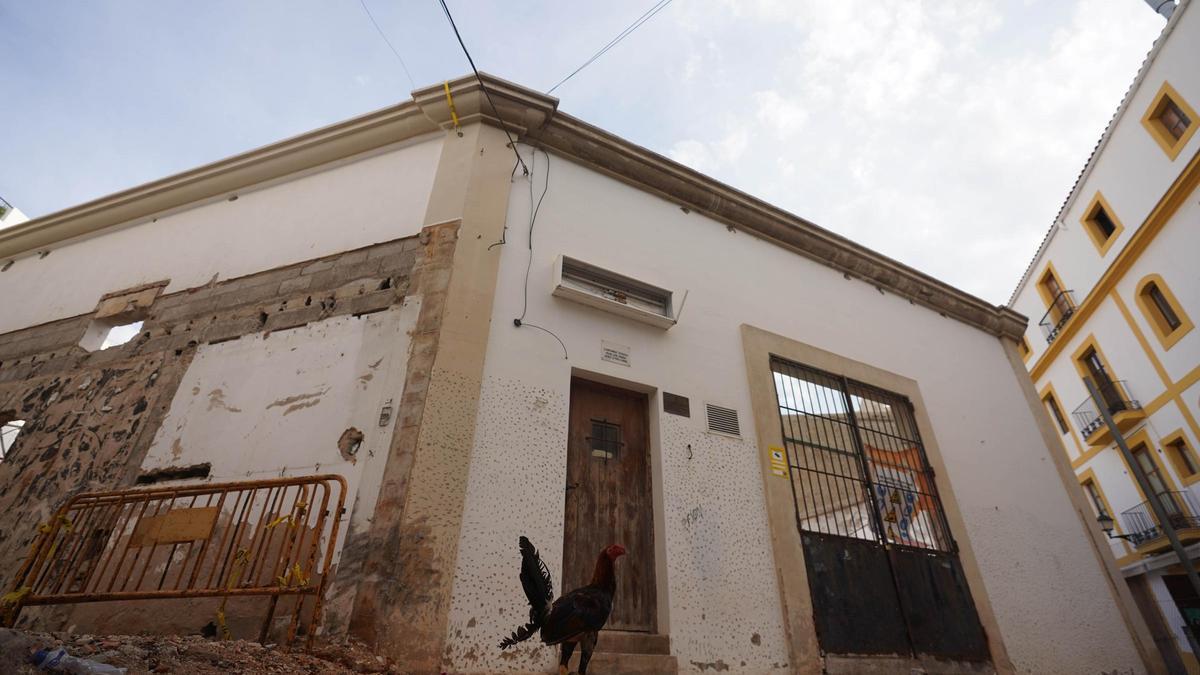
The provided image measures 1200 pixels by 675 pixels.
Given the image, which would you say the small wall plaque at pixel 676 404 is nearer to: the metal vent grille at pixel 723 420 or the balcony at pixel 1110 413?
the metal vent grille at pixel 723 420

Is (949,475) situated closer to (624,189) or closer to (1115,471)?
(624,189)

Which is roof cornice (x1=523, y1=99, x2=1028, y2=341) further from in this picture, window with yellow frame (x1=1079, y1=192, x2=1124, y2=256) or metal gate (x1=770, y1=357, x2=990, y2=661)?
window with yellow frame (x1=1079, y1=192, x2=1124, y2=256)

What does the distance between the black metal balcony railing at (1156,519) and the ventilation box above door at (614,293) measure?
530 inches


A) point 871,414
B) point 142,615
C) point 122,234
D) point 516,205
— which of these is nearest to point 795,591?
point 871,414

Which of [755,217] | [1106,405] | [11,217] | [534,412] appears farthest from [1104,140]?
[11,217]

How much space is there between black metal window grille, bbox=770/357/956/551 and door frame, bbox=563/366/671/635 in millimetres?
1632

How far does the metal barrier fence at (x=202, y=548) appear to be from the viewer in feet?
10.8

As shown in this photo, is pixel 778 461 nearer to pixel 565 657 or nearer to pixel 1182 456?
pixel 565 657

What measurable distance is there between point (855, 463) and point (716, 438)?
2.10 m

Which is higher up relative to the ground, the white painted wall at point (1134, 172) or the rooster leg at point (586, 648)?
the white painted wall at point (1134, 172)

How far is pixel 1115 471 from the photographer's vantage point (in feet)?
51.0

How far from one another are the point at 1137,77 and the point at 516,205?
17437 millimetres

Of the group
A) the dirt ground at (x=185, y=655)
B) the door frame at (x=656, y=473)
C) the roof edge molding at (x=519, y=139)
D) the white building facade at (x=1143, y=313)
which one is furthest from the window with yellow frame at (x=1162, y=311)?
the dirt ground at (x=185, y=655)

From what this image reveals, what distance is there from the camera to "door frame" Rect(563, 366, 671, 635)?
14.6 feet
